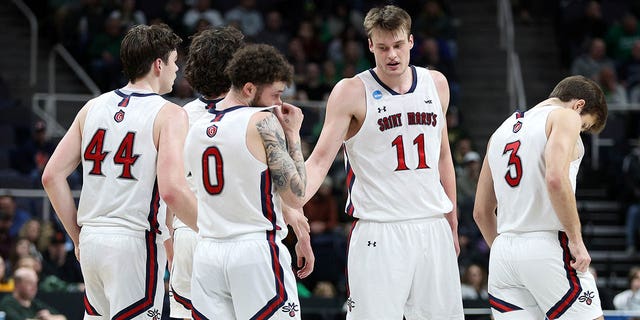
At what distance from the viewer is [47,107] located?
18.6 m

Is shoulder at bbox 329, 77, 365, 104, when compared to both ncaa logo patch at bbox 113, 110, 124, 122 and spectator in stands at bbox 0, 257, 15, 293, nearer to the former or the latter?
ncaa logo patch at bbox 113, 110, 124, 122

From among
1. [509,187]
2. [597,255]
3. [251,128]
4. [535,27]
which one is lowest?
[597,255]

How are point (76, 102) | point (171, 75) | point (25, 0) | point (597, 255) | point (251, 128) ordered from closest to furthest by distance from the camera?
point (251, 128) → point (171, 75) → point (597, 255) → point (76, 102) → point (25, 0)

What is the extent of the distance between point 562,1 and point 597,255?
6.52m

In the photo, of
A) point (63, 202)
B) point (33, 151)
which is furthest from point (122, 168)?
point (33, 151)

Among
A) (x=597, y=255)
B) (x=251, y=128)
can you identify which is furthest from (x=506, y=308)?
(x=597, y=255)

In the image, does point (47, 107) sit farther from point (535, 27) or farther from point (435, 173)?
point (435, 173)

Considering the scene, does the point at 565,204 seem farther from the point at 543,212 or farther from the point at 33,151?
the point at 33,151

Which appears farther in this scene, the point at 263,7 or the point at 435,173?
the point at 263,7

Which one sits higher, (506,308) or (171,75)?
(171,75)

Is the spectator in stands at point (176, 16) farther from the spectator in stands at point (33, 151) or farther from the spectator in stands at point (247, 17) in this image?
the spectator in stands at point (33, 151)

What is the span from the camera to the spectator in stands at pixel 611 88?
1916cm

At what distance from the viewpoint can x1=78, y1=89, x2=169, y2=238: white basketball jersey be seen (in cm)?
740

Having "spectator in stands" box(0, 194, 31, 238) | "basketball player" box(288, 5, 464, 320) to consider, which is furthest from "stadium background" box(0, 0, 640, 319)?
"basketball player" box(288, 5, 464, 320)
